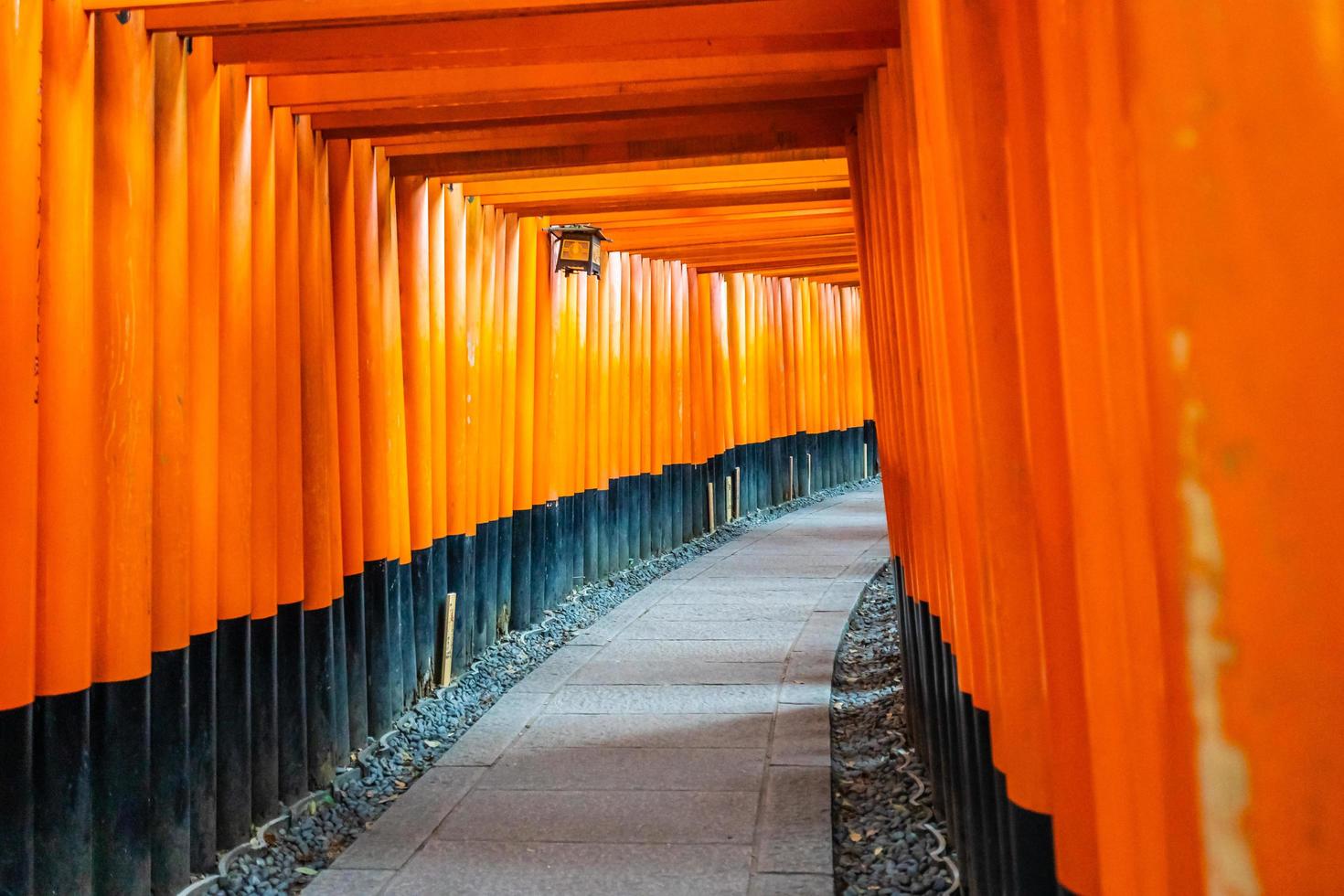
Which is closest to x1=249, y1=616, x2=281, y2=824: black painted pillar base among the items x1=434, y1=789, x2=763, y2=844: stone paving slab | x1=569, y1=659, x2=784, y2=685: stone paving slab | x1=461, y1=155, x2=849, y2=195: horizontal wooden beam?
x1=434, y1=789, x2=763, y2=844: stone paving slab

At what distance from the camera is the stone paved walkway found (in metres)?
3.86

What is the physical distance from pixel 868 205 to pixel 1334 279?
171 inches

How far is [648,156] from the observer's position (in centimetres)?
591

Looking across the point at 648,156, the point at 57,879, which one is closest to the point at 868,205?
the point at 648,156

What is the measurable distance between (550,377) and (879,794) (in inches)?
195

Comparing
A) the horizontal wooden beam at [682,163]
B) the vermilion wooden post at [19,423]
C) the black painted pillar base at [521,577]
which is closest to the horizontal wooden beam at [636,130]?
the horizontal wooden beam at [682,163]

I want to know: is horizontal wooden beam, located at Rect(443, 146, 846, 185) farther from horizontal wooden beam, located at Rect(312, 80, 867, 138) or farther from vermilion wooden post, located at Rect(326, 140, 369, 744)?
vermilion wooden post, located at Rect(326, 140, 369, 744)

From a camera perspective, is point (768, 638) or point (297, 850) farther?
point (768, 638)

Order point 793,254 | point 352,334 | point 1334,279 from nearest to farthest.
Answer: point 1334,279 → point 352,334 → point 793,254

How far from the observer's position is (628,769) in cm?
497

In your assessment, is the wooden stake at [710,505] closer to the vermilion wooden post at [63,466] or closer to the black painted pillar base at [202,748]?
the black painted pillar base at [202,748]

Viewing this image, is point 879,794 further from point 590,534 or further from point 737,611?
point 590,534

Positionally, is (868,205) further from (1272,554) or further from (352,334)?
(1272,554)

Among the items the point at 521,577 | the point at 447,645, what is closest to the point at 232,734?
the point at 447,645
